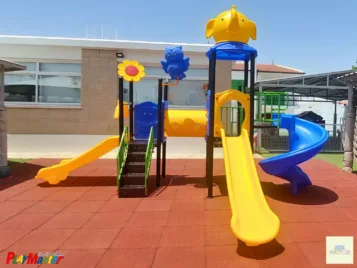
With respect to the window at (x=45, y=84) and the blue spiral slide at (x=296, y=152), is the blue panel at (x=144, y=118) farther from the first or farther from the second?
the window at (x=45, y=84)

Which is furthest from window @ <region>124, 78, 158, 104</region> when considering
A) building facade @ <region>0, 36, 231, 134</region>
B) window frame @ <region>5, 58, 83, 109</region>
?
window frame @ <region>5, 58, 83, 109</region>

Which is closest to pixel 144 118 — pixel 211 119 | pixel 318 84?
pixel 211 119

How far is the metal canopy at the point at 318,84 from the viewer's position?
10127 millimetres

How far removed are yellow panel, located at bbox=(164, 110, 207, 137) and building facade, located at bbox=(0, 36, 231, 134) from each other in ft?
23.5

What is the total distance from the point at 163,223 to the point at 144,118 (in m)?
3.57

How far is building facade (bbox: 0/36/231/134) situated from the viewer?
45.5 ft

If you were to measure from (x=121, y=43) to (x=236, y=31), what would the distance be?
868 cm

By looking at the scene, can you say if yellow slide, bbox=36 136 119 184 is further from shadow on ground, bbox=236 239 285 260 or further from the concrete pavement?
the concrete pavement

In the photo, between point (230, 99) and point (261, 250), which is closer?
point (261, 250)

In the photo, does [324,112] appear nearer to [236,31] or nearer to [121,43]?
[121,43]

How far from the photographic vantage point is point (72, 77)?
1442 cm

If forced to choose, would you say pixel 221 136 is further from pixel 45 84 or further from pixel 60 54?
pixel 45 84

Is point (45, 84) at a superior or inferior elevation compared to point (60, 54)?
inferior

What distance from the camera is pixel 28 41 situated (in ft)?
45.2
